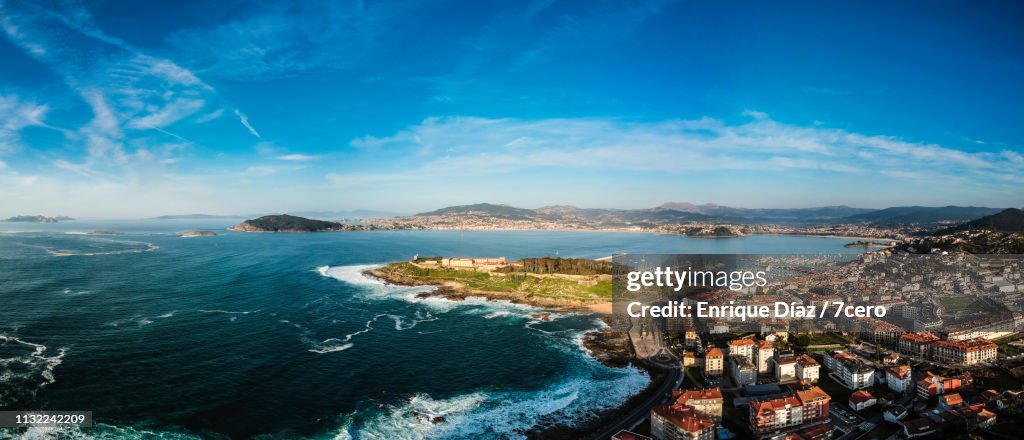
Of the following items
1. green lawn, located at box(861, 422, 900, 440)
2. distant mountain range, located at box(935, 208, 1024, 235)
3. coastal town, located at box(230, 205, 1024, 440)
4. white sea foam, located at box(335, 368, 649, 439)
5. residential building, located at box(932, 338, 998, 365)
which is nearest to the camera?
green lawn, located at box(861, 422, 900, 440)

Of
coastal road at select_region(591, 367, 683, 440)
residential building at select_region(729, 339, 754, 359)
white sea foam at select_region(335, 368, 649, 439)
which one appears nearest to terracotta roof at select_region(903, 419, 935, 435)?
residential building at select_region(729, 339, 754, 359)

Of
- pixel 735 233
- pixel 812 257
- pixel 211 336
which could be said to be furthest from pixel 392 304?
pixel 735 233

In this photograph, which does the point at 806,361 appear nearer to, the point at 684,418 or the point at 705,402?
the point at 705,402

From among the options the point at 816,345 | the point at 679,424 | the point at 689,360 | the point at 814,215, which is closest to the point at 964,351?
the point at 816,345

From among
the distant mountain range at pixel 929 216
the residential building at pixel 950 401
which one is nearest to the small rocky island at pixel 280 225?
the residential building at pixel 950 401

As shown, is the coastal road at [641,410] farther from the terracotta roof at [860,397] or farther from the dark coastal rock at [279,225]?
the dark coastal rock at [279,225]

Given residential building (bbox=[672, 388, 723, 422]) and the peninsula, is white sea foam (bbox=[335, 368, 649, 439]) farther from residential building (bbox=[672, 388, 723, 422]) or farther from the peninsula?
the peninsula
